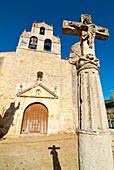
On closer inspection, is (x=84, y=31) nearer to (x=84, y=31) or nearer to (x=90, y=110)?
(x=84, y=31)

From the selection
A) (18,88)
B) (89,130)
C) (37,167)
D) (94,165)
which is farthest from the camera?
(18,88)

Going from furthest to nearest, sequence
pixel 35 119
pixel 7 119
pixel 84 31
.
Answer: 1. pixel 35 119
2. pixel 7 119
3. pixel 84 31

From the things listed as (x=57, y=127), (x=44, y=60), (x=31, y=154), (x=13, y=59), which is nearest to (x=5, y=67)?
(x=13, y=59)

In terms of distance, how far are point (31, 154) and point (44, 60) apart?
7893 mm

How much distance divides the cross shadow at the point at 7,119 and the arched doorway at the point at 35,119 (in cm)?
86

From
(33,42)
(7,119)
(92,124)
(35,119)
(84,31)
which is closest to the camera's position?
(92,124)

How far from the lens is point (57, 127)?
775cm

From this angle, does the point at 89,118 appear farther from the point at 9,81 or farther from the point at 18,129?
the point at 9,81

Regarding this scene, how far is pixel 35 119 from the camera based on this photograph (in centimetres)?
778

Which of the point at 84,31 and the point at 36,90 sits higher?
the point at 36,90

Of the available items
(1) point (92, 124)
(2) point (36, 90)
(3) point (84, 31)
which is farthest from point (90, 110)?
(2) point (36, 90)

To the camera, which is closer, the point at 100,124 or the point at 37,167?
the point at 100,124

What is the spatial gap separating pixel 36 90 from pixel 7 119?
2.95 meters

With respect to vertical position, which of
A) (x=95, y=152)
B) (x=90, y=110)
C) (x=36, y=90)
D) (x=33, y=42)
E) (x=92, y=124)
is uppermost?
(x=33, y=42)
